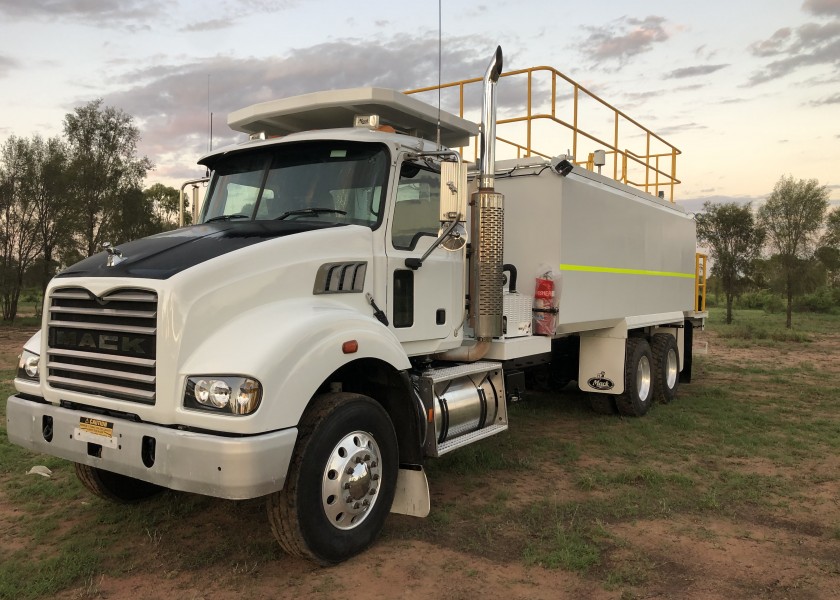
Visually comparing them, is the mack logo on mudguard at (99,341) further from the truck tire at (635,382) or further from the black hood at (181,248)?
the truck tire at (635,382)

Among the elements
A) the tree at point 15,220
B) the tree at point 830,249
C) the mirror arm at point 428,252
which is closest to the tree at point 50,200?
the tree at point 15,220

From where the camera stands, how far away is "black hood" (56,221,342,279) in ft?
12.8

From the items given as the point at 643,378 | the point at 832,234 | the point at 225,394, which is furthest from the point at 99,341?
the point at 832,234

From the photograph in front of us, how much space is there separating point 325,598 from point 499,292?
294 centimetres

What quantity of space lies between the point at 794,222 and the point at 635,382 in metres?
24.0

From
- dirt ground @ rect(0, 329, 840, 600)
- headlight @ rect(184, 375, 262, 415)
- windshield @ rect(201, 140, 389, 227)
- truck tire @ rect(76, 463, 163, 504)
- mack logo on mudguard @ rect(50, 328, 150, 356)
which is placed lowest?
dirt ground @ rect(0, 329, 840, 600)

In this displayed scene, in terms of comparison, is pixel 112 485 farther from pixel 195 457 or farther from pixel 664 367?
pixel 664 367

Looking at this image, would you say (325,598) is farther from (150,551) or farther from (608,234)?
(608,234)

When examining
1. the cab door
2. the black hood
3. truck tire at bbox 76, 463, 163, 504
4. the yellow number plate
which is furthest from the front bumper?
the cab door

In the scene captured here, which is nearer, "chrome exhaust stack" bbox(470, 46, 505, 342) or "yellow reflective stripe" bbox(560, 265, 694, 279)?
"chrome exhaust stack" bbox(470, 46, 505, 342)

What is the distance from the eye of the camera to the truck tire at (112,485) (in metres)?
4.89

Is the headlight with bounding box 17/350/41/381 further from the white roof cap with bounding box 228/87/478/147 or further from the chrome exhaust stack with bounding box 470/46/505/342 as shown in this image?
the chrome exhaust stack with bounding box 470/46/505/342

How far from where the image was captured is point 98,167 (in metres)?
28.5

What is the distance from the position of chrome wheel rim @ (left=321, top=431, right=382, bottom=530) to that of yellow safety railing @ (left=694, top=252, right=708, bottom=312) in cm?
927
